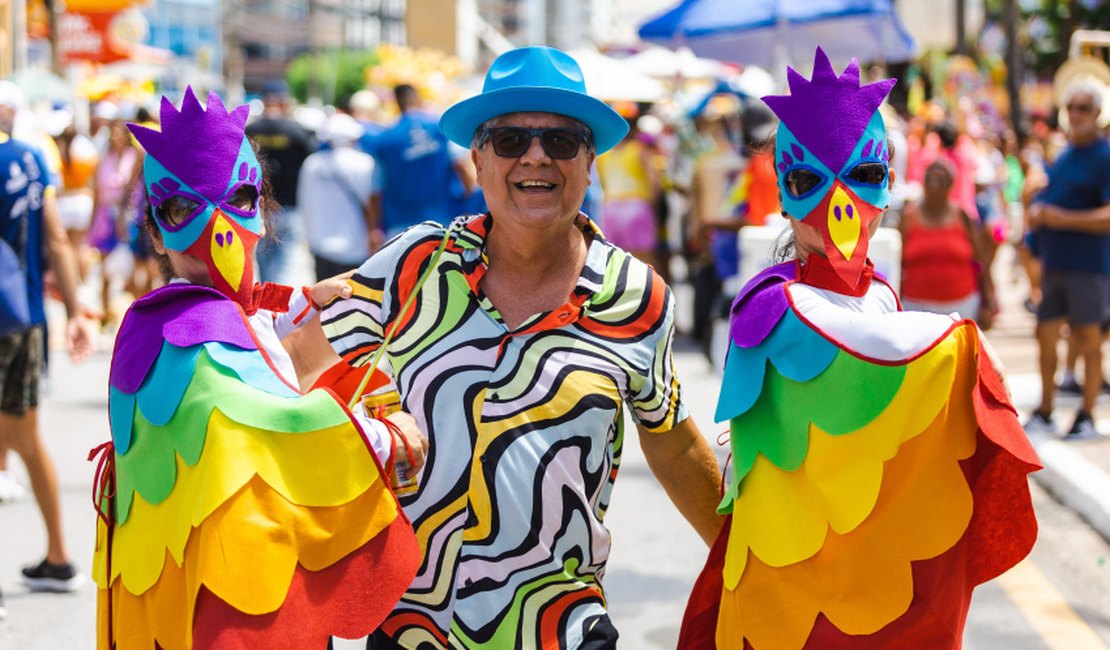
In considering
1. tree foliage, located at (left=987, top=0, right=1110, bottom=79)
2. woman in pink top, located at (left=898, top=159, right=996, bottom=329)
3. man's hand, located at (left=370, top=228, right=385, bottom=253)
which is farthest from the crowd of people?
tree foliage, located at (left=987, top=0, right=1110, bottom=79)

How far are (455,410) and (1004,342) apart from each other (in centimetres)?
1096

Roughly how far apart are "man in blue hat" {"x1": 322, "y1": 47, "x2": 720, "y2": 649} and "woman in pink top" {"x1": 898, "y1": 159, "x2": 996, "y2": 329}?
18.7 feet

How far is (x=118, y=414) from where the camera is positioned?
3094 mm

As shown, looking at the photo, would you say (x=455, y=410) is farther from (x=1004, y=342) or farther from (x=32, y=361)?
(x=1004, y=342)

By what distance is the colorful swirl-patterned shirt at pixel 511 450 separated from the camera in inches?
125

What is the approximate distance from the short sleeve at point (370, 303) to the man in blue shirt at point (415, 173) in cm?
782

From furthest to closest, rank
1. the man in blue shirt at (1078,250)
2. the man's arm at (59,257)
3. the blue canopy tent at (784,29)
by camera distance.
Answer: the blue canopy tent at (784,29) < the man in blue shirt at (1078,250) < the man's arm at (59,257)

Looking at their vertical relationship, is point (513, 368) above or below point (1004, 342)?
above

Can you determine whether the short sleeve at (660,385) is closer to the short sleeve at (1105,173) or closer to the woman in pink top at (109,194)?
the short sleeve at (1105,173)

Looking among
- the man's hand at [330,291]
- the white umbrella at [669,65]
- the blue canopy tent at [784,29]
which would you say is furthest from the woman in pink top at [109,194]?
the man's hand at [330,291]

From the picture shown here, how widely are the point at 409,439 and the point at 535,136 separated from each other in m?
0.73

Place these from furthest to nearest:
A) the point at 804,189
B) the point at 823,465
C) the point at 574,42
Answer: the point at 574,42, the point at 804,189, the point at 823,465

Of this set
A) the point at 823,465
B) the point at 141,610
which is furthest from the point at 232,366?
the point at 823,465

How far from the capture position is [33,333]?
659 centimetres
